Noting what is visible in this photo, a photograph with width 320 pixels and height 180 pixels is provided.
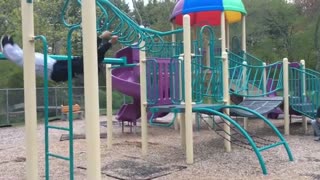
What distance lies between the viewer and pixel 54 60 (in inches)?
175

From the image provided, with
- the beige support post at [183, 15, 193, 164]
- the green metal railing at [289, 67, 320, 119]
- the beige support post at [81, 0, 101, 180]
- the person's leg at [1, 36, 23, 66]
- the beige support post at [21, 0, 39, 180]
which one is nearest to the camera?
the beige support post at [81, 0, 101, 180]

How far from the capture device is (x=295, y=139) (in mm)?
9047

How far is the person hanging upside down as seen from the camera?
4.14 metres

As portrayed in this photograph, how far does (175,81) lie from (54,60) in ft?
10.2

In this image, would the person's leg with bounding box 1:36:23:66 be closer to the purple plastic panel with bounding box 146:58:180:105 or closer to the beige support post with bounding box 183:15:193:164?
the beige support post with bounding box 183:15:193:164

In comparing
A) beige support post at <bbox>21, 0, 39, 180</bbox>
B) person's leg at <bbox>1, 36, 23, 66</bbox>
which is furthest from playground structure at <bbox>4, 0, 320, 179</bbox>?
person's leg at <bbox>1, 36, 23, 66</bbox>

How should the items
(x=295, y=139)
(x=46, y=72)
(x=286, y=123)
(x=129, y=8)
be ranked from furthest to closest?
(x=129, y=8), (x=286, y=123), (x=295, y=139), (x=46, y=72)

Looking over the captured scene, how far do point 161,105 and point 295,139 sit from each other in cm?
332

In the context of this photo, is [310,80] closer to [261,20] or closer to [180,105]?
[180,105]

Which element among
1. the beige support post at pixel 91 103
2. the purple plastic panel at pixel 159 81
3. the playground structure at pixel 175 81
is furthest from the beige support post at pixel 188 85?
the beige support post at pixel 91 103

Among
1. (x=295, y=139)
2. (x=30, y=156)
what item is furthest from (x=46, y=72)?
(x=295, y=139)

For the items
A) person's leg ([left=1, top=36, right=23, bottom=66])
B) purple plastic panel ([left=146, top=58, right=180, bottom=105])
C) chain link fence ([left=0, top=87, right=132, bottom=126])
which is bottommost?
chain link fence ([left=0, top=87, right=132, bottom=126])

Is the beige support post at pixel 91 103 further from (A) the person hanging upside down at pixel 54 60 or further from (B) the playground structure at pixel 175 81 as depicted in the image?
(A) the person hanging upside down at pixel 54 60

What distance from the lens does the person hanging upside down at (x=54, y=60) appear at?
4.14 meters
